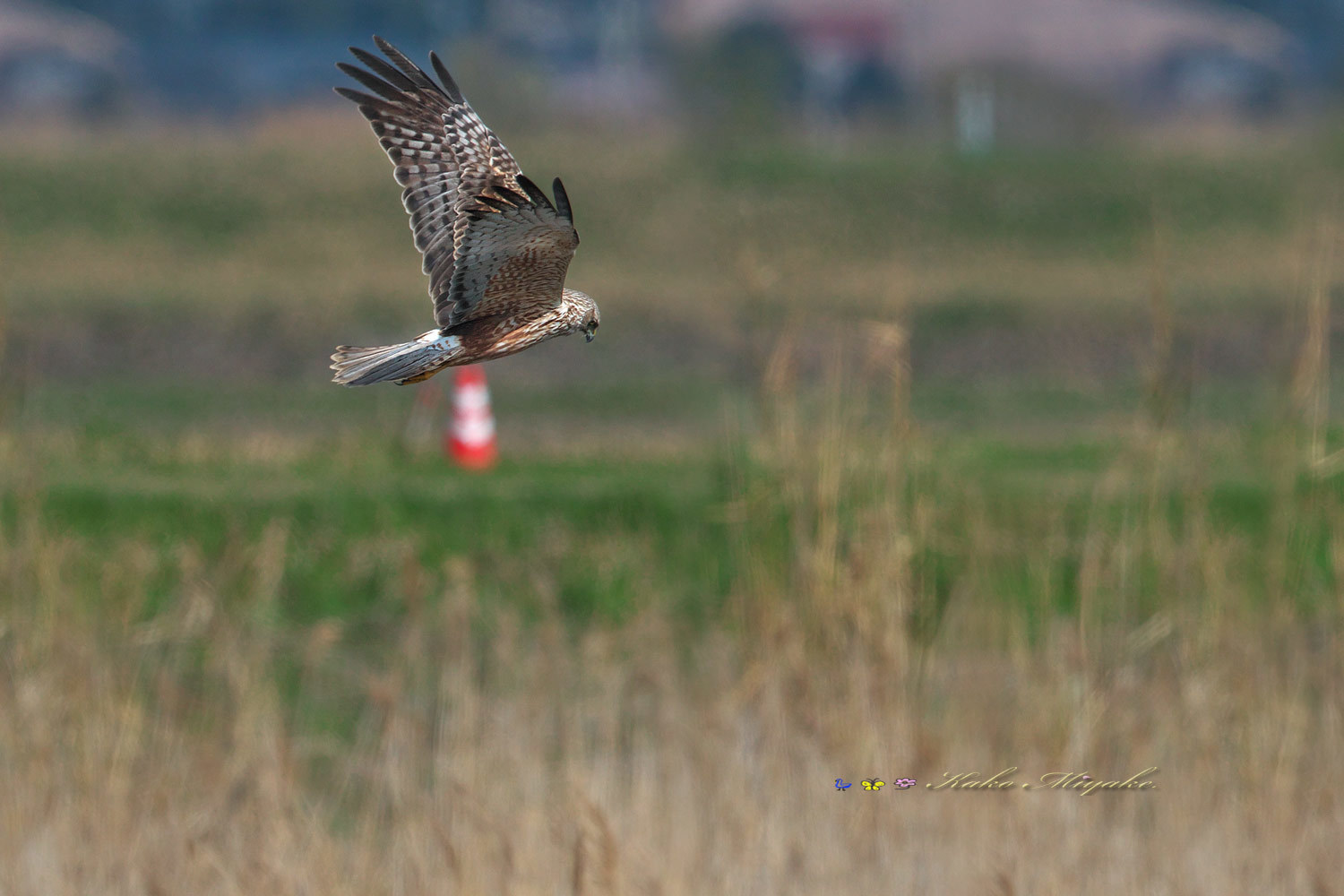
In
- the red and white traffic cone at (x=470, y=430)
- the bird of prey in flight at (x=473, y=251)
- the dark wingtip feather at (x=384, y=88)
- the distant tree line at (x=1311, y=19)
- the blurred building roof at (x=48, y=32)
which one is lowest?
the red and white traffic cone at (x=470, y=430)

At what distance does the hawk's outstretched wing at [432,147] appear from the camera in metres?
3.25

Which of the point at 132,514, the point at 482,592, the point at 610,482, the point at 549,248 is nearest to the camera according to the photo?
the point at 549,248

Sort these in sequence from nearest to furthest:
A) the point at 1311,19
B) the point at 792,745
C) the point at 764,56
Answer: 1. the point at 792,745
2. the point at 764,56
3. the point at 1311,19

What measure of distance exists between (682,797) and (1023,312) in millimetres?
25393

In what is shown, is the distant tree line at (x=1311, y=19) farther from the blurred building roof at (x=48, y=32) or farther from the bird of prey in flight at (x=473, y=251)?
the bird of prey in flight at (x=473, y=251)

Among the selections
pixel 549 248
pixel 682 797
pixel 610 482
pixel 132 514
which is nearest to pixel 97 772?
pixel 682 797

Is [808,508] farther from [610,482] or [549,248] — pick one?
[610,482]

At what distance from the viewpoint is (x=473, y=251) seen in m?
2.86

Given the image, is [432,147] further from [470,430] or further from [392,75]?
[470,430]

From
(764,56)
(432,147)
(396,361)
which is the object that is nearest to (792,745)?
(432,147)

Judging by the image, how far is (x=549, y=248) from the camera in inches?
112

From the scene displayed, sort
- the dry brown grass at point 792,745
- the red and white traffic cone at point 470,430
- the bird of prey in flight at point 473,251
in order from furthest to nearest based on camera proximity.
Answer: the red and white traffic cone at point 470,430 → the dry brown grass at point 792,745 → the bird of prey in flight at point 473,251

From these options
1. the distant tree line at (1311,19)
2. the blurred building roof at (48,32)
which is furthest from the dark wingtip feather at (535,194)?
the distant tree line at (1311,19)

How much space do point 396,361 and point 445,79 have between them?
899 millimetres
